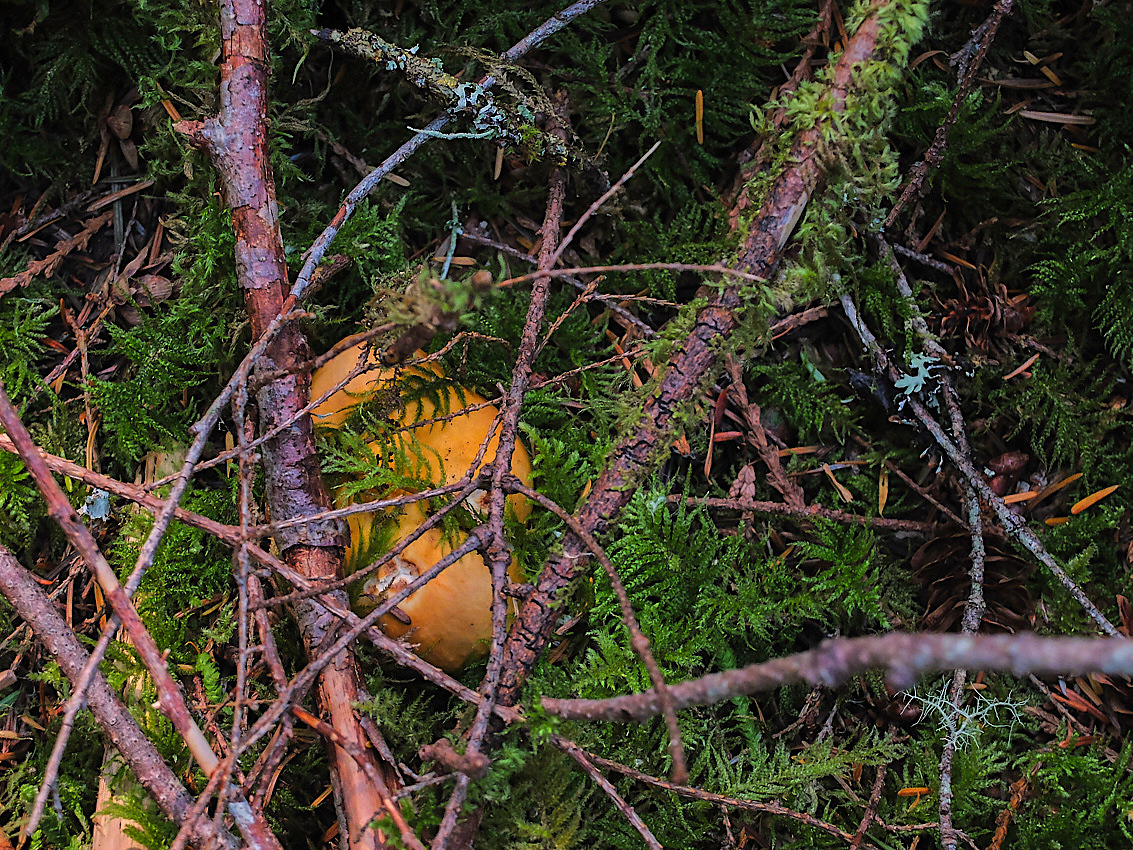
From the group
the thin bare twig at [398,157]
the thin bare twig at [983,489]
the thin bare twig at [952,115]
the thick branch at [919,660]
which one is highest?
the thin bare twig at [398,157]

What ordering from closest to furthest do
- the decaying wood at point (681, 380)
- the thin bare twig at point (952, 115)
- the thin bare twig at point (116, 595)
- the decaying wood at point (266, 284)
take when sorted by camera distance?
the thin bare twig at point (116, 595)
the decaying wood at point (681, 380)
the decaying wood at point (266, 284)
the thin bare twig at point (952, 115)

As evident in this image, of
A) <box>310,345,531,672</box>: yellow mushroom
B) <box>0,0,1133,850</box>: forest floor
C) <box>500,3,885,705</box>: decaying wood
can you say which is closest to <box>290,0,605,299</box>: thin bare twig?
<box>0,0,1133,850</box>: forest floor

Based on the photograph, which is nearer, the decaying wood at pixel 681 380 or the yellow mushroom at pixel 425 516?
the decaying wood at pixel 681 380

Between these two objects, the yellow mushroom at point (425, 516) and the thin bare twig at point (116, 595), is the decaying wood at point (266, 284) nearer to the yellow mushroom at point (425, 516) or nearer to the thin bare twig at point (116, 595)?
the yellow mushroom at point (425, 516)

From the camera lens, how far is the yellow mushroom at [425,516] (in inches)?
82.6

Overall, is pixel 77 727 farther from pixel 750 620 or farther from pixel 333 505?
pixel 750 620

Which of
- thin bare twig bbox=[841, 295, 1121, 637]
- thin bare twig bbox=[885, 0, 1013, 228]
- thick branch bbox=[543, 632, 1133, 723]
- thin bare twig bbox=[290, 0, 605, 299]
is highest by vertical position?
thin bare twig bbox=[290, 0, 605, 299]

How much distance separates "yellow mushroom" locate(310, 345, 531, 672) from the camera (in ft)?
6.88

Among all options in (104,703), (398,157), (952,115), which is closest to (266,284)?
(398,157)

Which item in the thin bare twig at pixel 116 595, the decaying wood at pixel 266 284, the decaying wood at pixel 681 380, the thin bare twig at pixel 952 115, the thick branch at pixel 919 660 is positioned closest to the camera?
the thick branch at pixel 919 660

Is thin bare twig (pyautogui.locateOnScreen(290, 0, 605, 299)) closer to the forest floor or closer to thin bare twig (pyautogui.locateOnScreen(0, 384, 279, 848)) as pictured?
the forest floor

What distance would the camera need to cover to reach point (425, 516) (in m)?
2.15

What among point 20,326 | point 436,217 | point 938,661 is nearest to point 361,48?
point 436,217

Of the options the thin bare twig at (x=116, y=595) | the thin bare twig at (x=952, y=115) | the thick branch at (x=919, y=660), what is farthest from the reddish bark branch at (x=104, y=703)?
the thin bare twig at (x=952, y=115)
